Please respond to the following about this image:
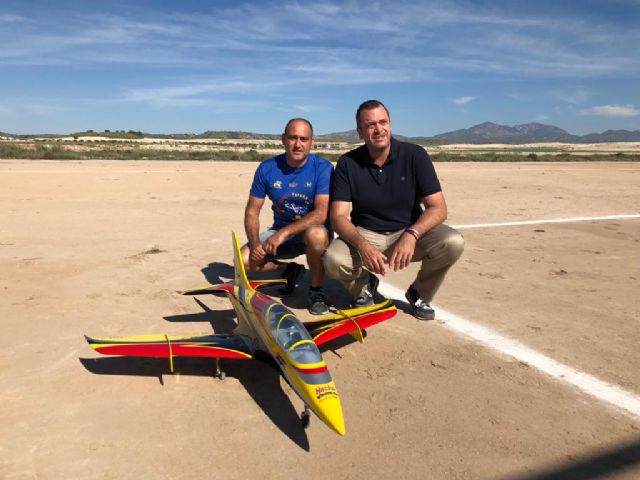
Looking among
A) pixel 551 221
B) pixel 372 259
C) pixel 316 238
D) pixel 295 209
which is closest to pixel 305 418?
pixel 372 259

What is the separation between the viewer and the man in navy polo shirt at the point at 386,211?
5.11 m

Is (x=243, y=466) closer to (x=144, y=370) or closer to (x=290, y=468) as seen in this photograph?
(x=290, y=468)

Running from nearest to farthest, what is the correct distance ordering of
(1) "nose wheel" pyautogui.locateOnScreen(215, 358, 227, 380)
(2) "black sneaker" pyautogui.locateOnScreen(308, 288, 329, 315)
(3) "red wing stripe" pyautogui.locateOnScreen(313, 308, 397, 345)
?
(1) "nose wheel" pyautogui.locateOnScreen(215, 358, 227, 380) < (3) "red wing stripe" pyautogui.locateOnScreen(313, 308, 397, 345) < (2) "black sneaker" pyautogui.locateOnScreen(308, 288, 329, 315)

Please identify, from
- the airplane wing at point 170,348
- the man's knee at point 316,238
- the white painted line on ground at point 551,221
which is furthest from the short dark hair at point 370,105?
the white painted line on ground at point 551,221

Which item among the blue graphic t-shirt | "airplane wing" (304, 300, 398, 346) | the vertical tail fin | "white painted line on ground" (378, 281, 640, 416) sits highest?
the blue graphic t-shirt

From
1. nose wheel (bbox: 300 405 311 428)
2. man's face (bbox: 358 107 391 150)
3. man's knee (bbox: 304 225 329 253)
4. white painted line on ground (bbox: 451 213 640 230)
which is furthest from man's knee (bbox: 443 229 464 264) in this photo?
white painted line on ground (bbox: 451 213 640 230)

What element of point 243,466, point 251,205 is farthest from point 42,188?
point 243,466

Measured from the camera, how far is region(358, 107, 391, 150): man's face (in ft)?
16.8

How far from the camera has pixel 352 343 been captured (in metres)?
4.71

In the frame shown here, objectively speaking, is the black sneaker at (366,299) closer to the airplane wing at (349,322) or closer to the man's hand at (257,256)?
the airplane wing at (349,322)

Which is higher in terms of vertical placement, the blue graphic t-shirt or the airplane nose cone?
the blue graphic t-shirt

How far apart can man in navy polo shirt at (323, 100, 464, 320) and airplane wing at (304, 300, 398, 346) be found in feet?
1.92

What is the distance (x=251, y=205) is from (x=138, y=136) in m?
144

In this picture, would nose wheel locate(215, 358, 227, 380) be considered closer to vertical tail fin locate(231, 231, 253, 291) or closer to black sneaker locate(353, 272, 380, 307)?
vertical tail fin locate(231, 231, 253, 291)
